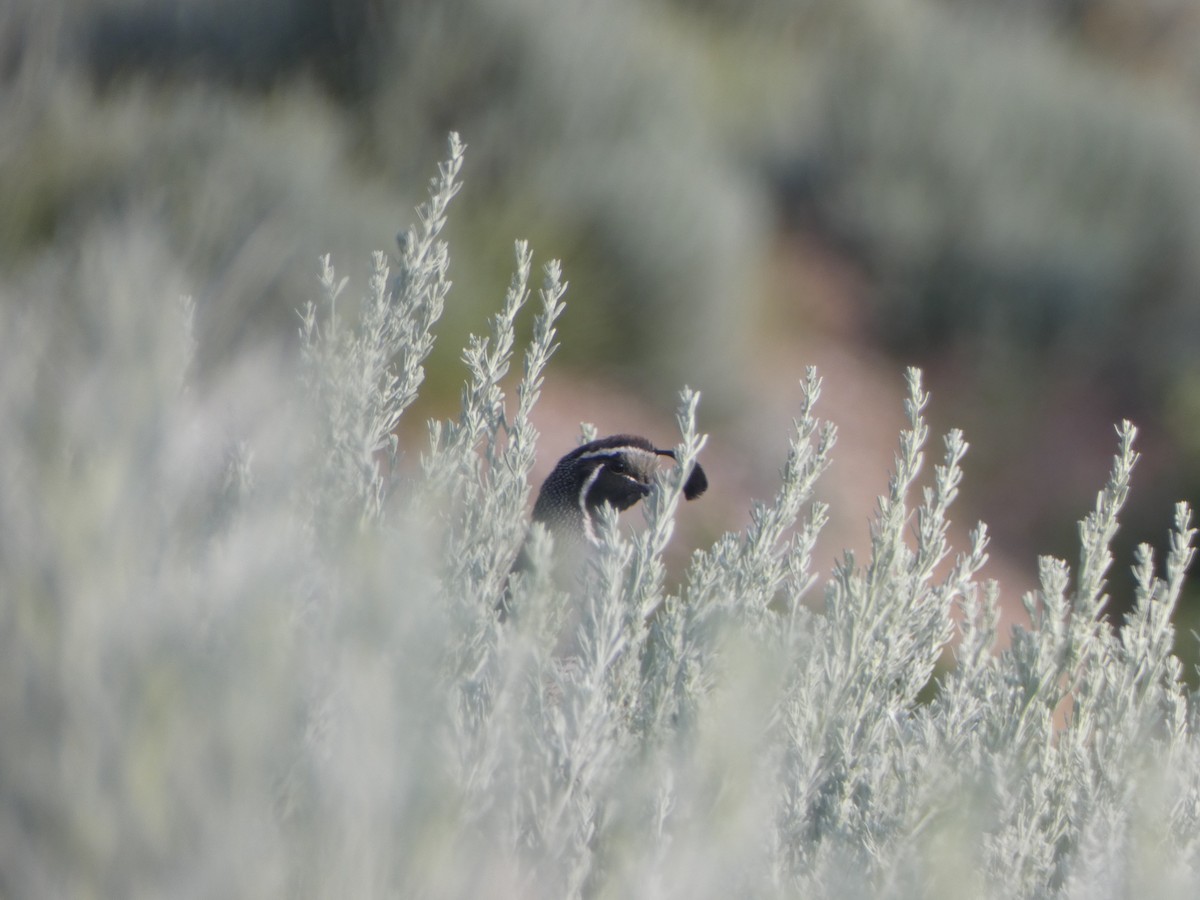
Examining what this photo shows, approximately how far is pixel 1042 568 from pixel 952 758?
0.38 m

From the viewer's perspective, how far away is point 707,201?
20.7ft

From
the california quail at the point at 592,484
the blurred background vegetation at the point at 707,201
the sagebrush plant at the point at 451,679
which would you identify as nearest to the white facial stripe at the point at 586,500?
the california quail at the point at 592,484

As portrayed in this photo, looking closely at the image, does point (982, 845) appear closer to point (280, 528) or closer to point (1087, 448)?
point (280, 528)

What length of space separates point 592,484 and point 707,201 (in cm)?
388

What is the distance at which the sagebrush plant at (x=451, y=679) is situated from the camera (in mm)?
943

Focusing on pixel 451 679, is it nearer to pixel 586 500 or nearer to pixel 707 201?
pixel 586 500

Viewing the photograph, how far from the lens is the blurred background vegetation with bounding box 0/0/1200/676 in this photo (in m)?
5.14

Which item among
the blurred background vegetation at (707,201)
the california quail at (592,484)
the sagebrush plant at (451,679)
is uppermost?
the blurred background vegetation at (707,201)

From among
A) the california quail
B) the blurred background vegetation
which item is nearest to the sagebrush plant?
the california quail

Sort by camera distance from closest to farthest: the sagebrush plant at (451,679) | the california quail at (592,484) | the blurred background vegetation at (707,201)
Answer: the sagebrush plant at (451,679)
the california quail at (592,484)
the blurred background vegetation at (707,201)

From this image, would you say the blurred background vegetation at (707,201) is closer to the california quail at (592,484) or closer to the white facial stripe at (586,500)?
the california quail at (592,484)

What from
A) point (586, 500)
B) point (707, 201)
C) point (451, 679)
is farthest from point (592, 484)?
point (707, 201)

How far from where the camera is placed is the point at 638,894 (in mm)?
1070

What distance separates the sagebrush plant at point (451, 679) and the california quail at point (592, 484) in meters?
0.65
